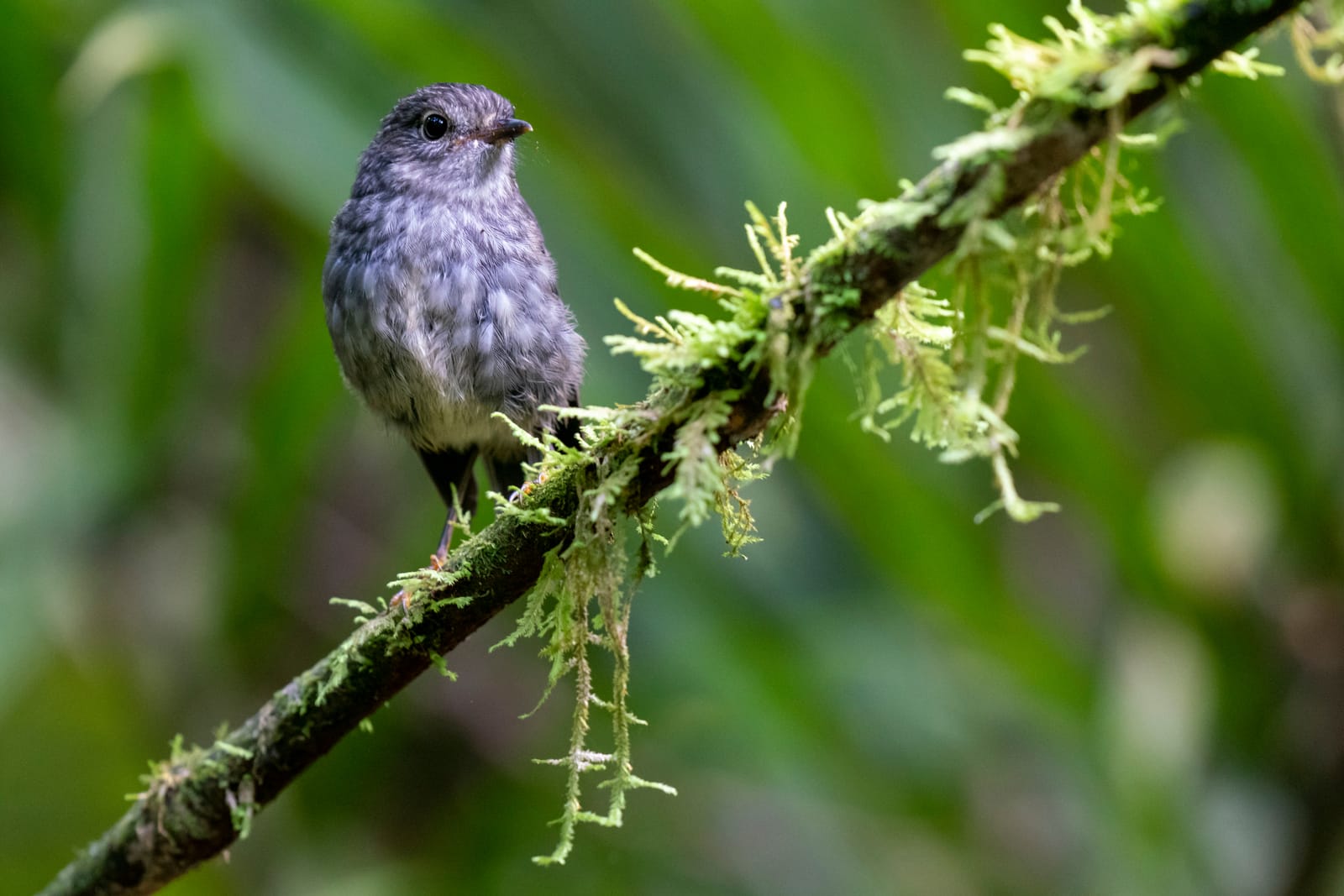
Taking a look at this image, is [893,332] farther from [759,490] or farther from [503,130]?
[759,490]

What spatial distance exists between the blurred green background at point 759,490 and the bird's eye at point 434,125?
250 millimetres

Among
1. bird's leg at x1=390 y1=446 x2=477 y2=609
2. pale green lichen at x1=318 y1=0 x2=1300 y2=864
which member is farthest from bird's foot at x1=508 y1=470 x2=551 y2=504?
bird's leg at x1=390 y1=446 x2=477 y2=609

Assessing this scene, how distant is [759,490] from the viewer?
431 cm

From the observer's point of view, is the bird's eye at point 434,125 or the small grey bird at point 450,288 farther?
the bird's eye at point 434,125

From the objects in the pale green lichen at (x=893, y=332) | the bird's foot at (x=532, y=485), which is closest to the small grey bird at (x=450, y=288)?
the bird's foot at (x=532, y=485)

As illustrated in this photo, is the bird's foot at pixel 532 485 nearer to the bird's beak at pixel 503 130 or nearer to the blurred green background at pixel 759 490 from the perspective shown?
the bird's beak at pixel 503 130

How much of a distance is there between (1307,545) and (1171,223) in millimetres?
1117

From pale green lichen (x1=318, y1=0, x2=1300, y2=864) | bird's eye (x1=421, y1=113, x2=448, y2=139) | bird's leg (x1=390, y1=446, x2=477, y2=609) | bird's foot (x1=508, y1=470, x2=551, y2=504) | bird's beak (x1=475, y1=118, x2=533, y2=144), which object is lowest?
pale green lichen (x1=318, y1=0, x2=1300, y2=864)

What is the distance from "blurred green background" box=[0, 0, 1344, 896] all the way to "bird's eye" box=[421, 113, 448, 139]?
250 millimetres

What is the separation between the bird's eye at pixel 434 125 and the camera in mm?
3463

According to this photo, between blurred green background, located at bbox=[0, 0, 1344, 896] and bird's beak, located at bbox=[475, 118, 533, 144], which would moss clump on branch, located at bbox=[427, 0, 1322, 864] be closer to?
bird's beak, located at bbox=[475, 118, 533, 144]

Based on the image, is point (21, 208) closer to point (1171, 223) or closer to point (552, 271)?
point (552, 271)

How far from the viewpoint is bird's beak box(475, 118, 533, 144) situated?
3.27 meters

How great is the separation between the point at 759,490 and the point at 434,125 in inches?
66.2
